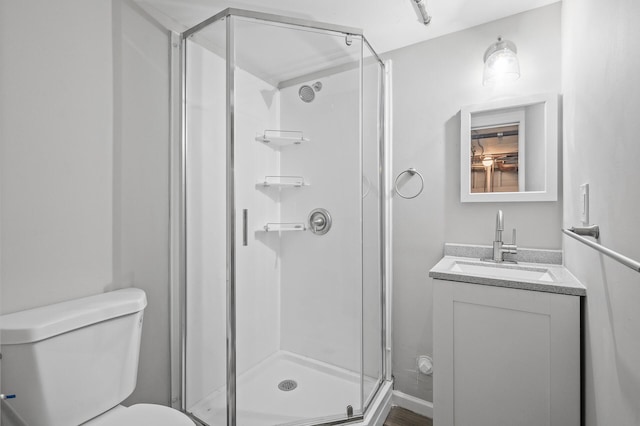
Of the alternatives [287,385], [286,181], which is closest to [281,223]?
[286,181]

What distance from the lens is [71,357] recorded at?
1.04 metres

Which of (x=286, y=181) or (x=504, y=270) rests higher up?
(x=286, y=181)

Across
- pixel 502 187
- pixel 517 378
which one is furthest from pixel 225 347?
pixel 502 187

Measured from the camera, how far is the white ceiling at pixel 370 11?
1538 mm

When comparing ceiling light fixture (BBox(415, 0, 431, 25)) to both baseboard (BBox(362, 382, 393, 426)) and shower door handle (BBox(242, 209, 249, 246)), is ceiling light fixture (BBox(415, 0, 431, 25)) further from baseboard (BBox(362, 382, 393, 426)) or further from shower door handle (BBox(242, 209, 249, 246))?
baseboard (BBox(362, 382, 393, 426))

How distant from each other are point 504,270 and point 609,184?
0.78 meters

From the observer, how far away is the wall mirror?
60.4 inches

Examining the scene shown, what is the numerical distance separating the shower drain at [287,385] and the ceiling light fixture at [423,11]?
7.12ft

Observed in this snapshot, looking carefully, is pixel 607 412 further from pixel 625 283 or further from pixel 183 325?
pixel 183 325

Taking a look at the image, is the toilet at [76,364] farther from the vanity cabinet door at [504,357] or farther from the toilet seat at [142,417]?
the vanity cabinet door at [504,357]

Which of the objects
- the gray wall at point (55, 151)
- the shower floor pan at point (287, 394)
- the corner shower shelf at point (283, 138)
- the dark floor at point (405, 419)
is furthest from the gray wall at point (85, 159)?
the dark floor at point (405, 419)

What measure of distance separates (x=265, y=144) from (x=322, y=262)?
0.81 m

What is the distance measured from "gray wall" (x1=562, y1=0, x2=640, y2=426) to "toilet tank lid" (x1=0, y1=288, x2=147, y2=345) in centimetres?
158

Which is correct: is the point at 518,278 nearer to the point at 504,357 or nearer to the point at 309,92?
the point at 504,357
